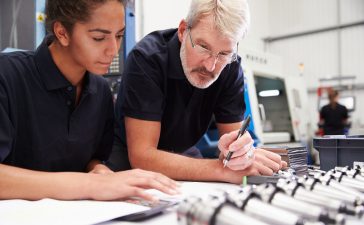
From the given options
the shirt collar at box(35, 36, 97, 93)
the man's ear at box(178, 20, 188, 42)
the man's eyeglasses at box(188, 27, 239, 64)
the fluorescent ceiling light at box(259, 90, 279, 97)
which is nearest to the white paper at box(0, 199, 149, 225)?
the shirt collar at box(35, 36, 97, 93)

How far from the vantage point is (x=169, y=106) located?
1341 millimetres

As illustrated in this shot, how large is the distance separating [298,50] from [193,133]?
5.94 metres

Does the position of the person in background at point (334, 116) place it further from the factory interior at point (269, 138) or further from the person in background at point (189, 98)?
the person in background at point (189, 98)

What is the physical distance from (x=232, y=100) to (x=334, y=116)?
429cm

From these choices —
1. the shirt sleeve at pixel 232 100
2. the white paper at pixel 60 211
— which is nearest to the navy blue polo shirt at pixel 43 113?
the white paper at pixel 60 211

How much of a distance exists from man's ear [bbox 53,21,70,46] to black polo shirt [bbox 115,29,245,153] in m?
0.29

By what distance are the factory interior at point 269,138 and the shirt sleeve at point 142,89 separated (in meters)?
0.03

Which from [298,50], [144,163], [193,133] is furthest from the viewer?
[298,50]

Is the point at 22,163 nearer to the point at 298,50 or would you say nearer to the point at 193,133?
the point at 193,133

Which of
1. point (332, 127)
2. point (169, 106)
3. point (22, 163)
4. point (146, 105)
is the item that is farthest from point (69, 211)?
point (332, 127)

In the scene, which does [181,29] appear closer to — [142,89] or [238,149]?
[142,89]

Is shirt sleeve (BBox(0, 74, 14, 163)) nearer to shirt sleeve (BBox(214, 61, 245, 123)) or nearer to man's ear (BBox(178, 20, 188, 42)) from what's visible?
man's ear (BBox(178, 20, 188, 42))

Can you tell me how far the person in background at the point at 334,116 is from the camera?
17.0ft

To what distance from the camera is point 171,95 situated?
1.33 m
